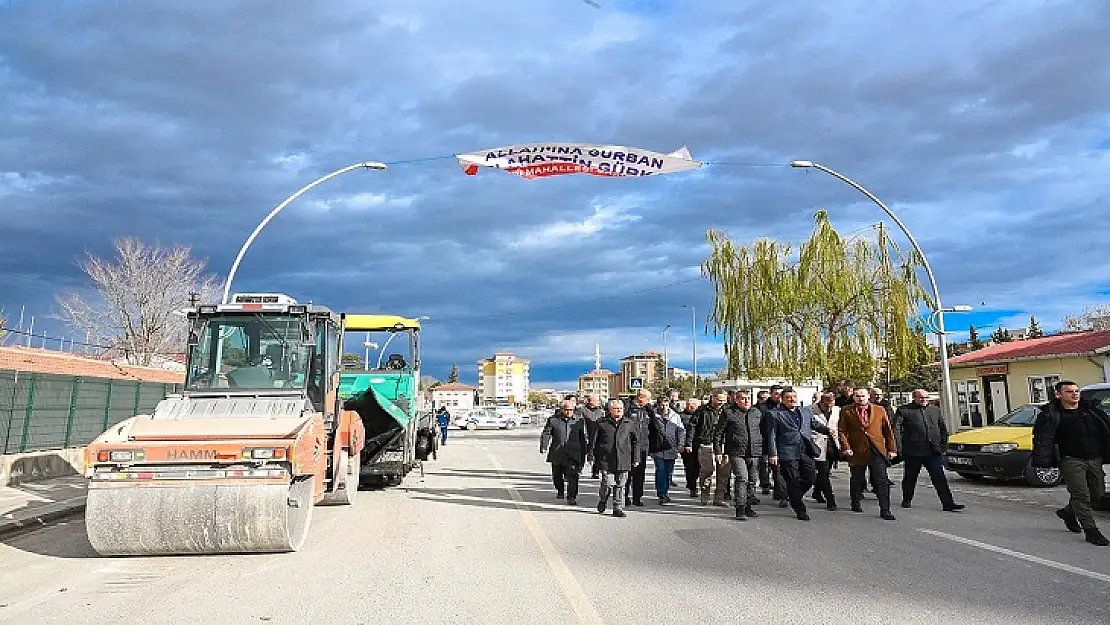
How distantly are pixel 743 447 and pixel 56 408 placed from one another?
1415 cm

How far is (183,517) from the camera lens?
7.31 m

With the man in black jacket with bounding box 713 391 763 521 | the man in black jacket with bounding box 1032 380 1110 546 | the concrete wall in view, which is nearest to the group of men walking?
the man in black jacket with bounding box 713 391 763 521

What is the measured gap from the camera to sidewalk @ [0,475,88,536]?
10234mm

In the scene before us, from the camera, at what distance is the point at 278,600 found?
599 cm

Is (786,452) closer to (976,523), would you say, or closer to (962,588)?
(976,523)

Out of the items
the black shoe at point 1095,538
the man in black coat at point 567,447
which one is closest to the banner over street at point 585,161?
the man in black coat at point 567,447

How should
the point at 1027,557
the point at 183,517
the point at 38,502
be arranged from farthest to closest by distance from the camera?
1. the point at 38,502
2. the point at 1027,557
3. the point at 183,517

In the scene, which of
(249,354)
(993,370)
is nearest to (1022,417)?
(249,354)

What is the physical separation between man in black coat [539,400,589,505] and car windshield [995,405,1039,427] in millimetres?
9166

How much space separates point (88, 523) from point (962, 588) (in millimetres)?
7829

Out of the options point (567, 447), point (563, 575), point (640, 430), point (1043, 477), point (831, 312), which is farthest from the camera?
point (831, 312)

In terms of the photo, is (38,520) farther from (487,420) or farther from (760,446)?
(487,420)

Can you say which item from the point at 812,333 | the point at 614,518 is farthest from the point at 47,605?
the point at 812,333

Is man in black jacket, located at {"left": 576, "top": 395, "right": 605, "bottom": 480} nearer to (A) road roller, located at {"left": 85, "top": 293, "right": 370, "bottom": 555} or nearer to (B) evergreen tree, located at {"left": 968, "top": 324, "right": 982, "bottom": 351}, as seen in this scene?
(A) road roller, located at {"left": 85, "top": 293, "right": 370, "bottom": 555}
